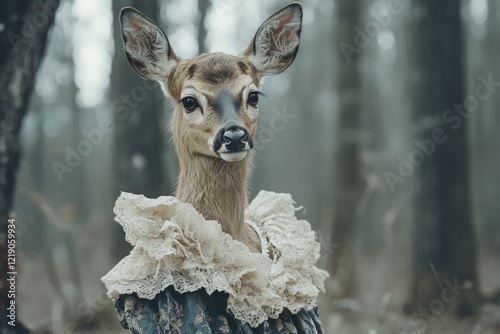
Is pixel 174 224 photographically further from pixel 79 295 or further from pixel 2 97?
pixel 79 295

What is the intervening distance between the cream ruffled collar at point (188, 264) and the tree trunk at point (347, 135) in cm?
542

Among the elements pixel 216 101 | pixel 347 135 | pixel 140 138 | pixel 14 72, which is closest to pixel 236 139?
pixel 216 101

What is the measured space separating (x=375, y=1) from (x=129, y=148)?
6.44 metres

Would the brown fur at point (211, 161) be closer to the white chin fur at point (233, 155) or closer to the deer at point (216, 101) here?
the deer at point (216, 101)

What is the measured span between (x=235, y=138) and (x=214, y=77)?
14.3 inches

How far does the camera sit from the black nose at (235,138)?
2.51 metres

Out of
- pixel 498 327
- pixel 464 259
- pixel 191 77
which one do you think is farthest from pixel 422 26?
pixel 191 77

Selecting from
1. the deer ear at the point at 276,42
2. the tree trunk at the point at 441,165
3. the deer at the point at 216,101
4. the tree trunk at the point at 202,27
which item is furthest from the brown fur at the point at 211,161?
the tree trunk at the point at 202,27

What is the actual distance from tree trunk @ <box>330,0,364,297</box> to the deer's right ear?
5406 mm

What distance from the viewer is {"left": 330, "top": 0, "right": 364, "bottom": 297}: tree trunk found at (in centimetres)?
807

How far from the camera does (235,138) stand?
8.21 feet

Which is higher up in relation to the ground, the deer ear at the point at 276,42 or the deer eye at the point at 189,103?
the deer ear at the point at 276,42

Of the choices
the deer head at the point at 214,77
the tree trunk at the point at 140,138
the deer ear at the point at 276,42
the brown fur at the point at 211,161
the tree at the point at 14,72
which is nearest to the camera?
the deer head at the point at 214,77

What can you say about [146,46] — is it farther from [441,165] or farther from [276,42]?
[441,165]
